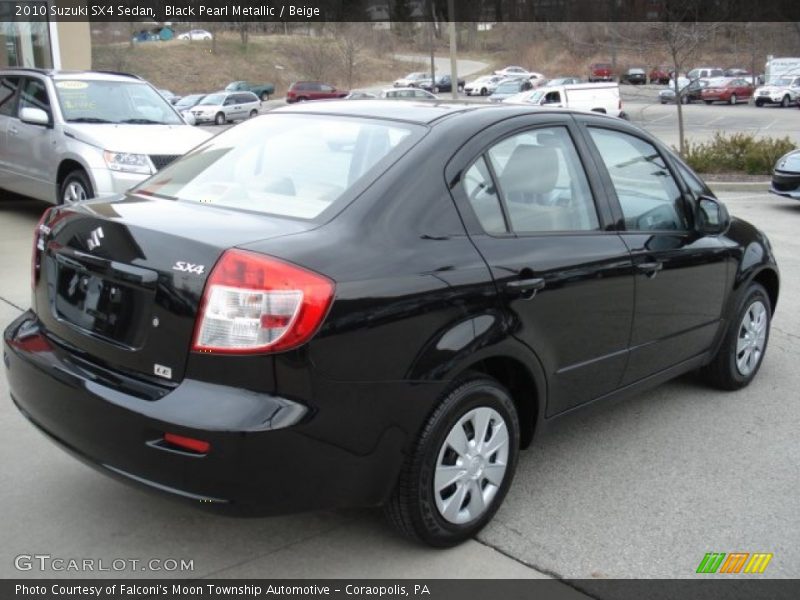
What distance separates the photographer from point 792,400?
5.08m

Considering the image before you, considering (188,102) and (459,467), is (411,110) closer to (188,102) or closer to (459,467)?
(459,467)

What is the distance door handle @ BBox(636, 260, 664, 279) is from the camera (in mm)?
4066

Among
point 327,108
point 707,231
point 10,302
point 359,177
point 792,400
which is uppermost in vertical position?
point 327,108

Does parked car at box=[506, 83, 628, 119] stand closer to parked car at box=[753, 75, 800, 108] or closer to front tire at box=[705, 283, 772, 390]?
parked car at box=[753, 75, 800, 108]

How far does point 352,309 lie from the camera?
9.39 ft

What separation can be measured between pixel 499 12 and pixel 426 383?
93.9 metres

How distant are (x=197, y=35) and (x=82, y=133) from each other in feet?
245

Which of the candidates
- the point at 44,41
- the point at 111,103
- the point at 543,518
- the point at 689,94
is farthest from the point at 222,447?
the point at 689,94

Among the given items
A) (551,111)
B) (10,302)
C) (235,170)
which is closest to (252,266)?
(235,170)

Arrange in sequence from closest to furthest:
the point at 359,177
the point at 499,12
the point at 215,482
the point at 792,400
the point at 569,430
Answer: the point at 215,482
the point at 359,177
the point at 569,430
the point at 792,400
the point at 499,12

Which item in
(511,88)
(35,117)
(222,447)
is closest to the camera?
(222,447)

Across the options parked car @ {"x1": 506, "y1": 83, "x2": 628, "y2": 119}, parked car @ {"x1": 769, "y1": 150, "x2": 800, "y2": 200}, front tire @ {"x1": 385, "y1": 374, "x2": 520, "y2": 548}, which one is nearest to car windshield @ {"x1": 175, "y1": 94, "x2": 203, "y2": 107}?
parked car @ {"x1": 506, "y1": 83, "x2": 628, "y2": 119}

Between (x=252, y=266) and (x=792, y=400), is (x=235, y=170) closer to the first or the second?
(x=252, y=266)

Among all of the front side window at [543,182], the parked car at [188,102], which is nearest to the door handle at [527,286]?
the front side window at [543,182]
